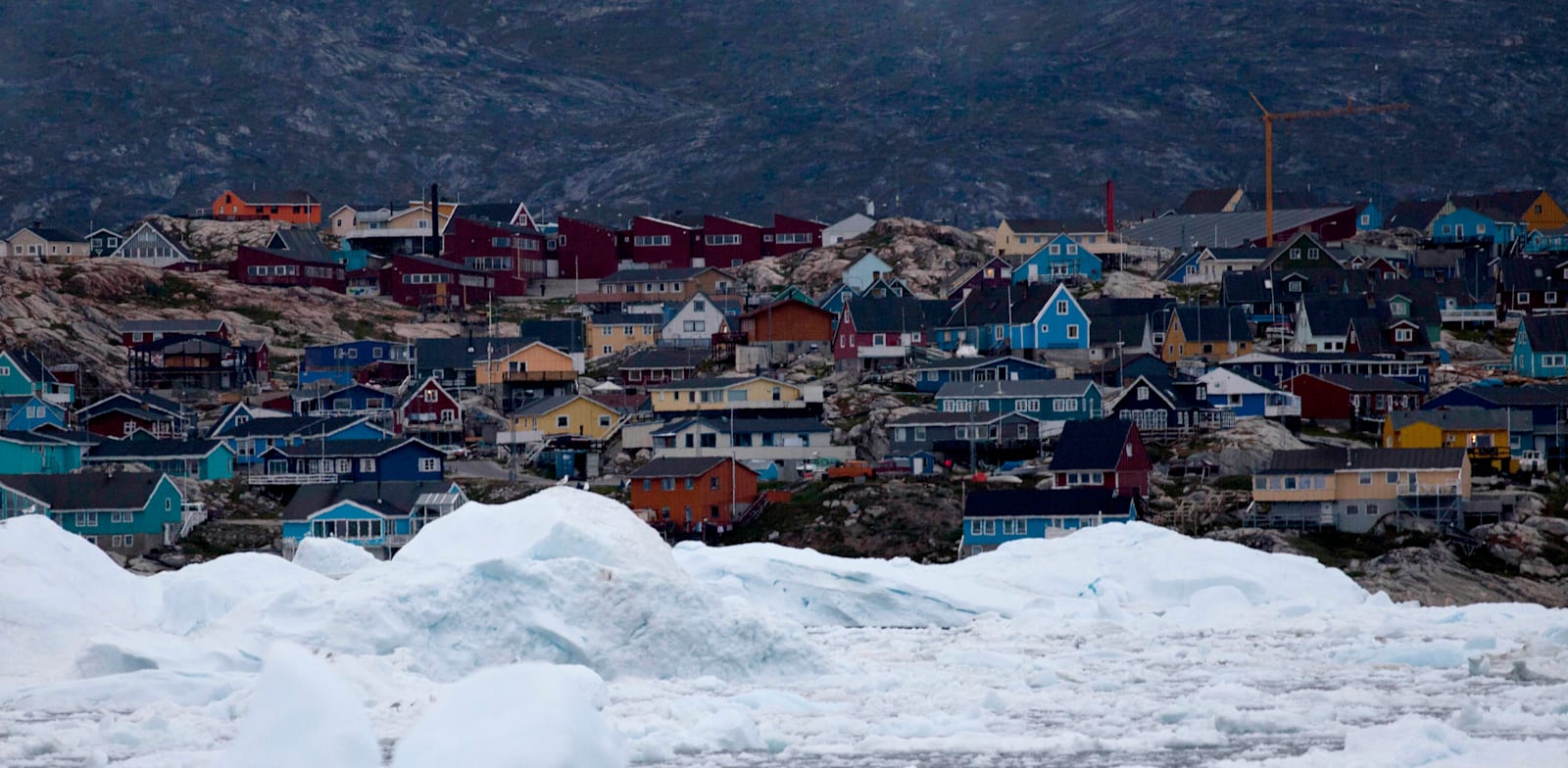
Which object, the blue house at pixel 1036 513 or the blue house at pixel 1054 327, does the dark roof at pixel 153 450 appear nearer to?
the blue house at pixel 1036 513

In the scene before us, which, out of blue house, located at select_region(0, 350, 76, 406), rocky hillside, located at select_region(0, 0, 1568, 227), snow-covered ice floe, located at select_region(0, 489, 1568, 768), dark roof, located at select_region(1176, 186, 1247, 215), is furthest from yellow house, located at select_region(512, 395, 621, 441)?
rocky hillside, located at select_region(0, 0, 1568, 227)

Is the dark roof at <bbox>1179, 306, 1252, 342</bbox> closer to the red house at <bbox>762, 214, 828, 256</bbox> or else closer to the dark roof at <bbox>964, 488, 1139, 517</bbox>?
the dark roof at <bbox>964, 488, 1139, 517</bbox>

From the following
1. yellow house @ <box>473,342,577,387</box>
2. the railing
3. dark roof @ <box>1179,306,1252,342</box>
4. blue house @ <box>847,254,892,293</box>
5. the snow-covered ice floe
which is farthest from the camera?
blue house @ <box>847,254,892,293</box>

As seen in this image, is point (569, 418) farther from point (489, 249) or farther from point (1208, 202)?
point (1208, 202)

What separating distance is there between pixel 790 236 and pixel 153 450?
140 feet

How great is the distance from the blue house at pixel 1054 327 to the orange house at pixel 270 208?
4537 cm

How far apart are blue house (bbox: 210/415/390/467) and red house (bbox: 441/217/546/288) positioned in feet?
90.8

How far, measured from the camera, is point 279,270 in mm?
97375

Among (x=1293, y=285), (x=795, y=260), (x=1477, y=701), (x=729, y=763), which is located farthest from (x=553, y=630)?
(x=795, y=260)

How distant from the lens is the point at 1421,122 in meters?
158

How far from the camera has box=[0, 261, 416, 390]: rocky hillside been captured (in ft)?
273

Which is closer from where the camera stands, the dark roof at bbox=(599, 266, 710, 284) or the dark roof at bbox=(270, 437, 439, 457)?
the dark roof at bbox=(270, 437, 439, 457)

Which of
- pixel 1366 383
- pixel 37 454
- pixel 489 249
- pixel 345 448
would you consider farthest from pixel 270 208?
pixel 1366 383

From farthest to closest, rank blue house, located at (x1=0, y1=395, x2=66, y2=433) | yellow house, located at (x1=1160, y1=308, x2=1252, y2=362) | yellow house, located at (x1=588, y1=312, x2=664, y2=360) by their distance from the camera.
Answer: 1. yellow house, located at (x1=588, y1=312, x2=664, y2=360)
2. yellow house, located at (x1=1160, y1=308, x2=1252, y2=362)
3. blue house, located at (x1=0, y1=395, x2=66, y2=433)
